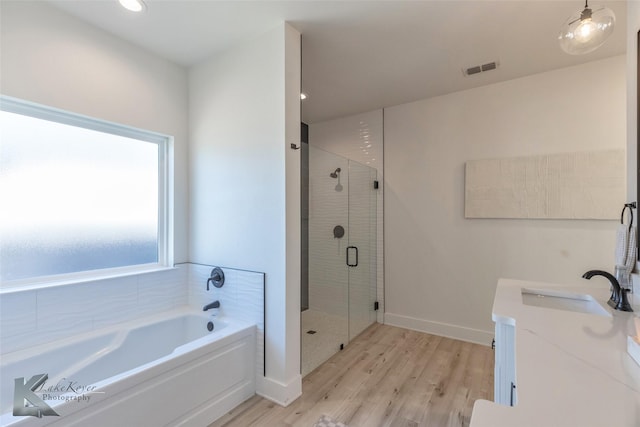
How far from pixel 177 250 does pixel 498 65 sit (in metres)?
3.41

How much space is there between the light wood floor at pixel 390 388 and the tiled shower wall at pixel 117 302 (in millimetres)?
398

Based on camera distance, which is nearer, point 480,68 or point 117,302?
point 117,302

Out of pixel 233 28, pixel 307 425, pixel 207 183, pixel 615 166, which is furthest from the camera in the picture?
pixel 207 183

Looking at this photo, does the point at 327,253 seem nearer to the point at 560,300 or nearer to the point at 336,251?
the point at 336,251

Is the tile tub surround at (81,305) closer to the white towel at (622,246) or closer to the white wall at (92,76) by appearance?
the white wall at (92,76)

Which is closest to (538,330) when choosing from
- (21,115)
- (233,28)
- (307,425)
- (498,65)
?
(307,425)

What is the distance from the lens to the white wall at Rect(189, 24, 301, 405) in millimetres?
1997

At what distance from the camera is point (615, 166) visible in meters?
2.33

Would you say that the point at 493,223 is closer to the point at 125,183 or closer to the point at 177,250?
the point at 177,250

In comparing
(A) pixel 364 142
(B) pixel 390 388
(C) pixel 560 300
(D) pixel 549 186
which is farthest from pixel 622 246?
(A) pixel 364 142

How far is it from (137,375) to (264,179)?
140 centimetres

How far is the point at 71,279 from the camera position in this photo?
2031 mm

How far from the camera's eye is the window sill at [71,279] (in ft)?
5.83

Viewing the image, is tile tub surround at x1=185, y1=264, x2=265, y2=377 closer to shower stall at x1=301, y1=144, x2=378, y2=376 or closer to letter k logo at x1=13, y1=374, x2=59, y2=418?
shower stall at x1=301, y1=144, x2=378, y2=376
